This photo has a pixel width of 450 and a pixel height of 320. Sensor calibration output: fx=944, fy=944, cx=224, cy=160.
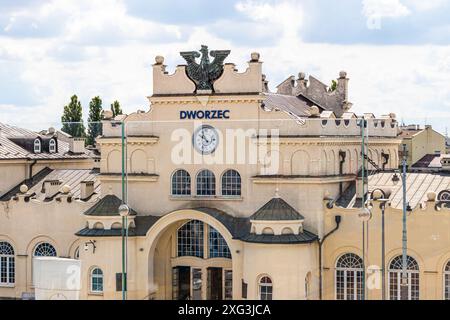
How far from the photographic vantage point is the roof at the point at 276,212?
4009 centimetres

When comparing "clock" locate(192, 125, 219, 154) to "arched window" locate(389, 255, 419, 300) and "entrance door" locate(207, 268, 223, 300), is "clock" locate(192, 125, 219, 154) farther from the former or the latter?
"arched window" locate(389, 255, 419, 300)

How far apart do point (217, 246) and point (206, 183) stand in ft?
9.61

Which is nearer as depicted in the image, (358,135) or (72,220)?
(358,135)

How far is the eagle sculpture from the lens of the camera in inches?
1671

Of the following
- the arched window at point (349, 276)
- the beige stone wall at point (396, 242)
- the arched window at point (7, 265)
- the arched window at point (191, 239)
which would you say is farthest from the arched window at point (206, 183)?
the arched window at point (7, 265)

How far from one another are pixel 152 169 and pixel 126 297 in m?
6.02

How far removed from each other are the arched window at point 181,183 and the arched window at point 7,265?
403 inches

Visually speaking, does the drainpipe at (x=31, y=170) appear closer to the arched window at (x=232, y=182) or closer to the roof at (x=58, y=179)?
the roof at (x=58, y=179)

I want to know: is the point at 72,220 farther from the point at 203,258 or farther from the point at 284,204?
the point at 284,204

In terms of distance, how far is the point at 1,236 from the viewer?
48.2 m

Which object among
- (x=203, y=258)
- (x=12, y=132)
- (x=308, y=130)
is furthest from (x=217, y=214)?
(x=12, y=132)

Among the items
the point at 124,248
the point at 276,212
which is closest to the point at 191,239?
the point at 124,248

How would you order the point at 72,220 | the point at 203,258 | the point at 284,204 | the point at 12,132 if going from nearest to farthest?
the point at 284,204 < the point at 203,258 < the point at 72,220 < the point at 12,132

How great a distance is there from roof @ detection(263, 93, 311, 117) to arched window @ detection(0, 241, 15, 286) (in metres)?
15.2
